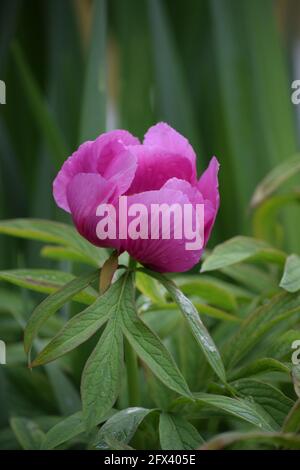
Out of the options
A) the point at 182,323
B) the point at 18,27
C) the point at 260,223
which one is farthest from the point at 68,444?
the point at 18,27

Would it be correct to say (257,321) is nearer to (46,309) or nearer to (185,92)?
(46,309)

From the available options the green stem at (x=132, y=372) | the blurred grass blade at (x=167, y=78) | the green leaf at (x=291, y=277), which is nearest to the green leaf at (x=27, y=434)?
the green stem at (x=132, y=372)

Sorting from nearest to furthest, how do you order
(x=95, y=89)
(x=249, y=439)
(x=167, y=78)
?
(x=249, y=439), (x=95, y=89), (x=167, y=78)

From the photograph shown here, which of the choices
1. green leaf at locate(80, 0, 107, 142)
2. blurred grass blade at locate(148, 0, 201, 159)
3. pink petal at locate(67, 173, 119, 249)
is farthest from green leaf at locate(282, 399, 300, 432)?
blurred grass blade at locate(148, 0, 201, 159)

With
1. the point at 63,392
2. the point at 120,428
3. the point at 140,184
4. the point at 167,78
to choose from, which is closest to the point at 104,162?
the point at 140,184

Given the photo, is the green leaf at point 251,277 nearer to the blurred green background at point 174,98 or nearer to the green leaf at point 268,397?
the blurred green background at point 174,98

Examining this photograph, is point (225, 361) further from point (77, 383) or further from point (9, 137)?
point (9, 137)
